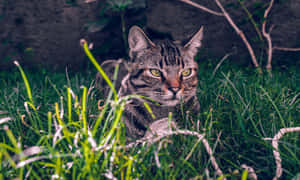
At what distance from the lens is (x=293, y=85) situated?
232 cm

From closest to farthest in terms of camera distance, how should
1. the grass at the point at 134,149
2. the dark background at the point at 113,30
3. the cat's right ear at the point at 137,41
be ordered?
the grass at the point at 134,149 < the cat's right ear at the point at 137,41 < the dark background at the point at 113,30

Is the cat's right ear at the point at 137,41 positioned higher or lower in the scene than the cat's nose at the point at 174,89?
higher

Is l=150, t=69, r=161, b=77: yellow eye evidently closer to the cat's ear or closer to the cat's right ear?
the cat's right ear

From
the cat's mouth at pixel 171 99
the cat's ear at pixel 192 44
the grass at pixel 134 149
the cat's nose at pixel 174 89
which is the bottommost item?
the grass at pixel 134 149

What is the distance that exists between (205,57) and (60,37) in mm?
2265

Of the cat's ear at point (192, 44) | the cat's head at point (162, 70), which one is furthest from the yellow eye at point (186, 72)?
the cat's ear at point (192, 44)

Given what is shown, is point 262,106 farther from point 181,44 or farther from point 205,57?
point 205,57

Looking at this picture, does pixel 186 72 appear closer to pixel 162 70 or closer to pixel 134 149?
pixel 162 70

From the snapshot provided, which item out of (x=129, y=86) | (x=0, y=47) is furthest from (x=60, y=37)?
(x=129, y=86)

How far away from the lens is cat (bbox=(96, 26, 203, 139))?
167cm

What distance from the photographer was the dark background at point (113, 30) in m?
3.07

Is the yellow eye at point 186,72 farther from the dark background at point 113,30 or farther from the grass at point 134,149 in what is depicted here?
the dark background at point 113,30

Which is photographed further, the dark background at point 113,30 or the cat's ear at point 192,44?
the dark background at point 113,30

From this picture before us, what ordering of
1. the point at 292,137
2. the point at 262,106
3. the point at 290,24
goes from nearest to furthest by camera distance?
the point at 292,137, the point at 262,106, the point at 290,24
